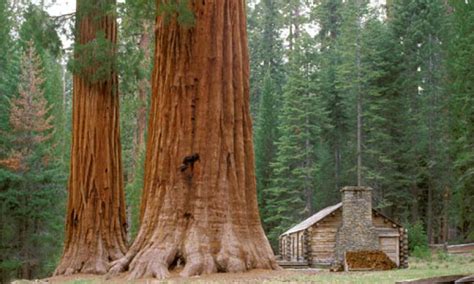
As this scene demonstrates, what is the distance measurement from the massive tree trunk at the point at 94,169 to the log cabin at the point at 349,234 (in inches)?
549

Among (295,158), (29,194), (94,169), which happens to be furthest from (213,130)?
(295,158)

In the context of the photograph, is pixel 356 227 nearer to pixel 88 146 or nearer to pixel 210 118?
pixel 88 146

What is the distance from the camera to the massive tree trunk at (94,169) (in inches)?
603

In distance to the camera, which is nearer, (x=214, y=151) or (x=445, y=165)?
(x=214, y=151)

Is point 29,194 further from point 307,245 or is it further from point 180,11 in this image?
point 180,11

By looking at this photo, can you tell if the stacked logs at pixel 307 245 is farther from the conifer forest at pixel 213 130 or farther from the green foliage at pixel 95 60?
the green foliage at pixel 95 60

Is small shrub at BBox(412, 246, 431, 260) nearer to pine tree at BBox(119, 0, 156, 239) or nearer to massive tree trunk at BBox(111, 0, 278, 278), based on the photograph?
pine tree at BBox(119, 0, 156, 239)

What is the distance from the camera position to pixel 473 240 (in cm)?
3856

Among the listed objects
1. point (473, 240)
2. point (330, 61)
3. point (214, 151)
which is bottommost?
point (473, 240)

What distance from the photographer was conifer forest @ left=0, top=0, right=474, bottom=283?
1148cm

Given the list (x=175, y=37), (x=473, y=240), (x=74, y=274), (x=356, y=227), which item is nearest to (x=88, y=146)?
(x=74, y=274)

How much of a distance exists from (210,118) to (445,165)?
3554 centimetres

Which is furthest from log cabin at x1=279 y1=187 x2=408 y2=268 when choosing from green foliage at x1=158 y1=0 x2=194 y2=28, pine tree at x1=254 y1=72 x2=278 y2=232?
green foliage at x1=158 y1=0 x2=194 y2=28

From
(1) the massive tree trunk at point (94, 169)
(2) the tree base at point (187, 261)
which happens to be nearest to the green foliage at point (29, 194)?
(1) the massive tree trunk at point (94, 169)
